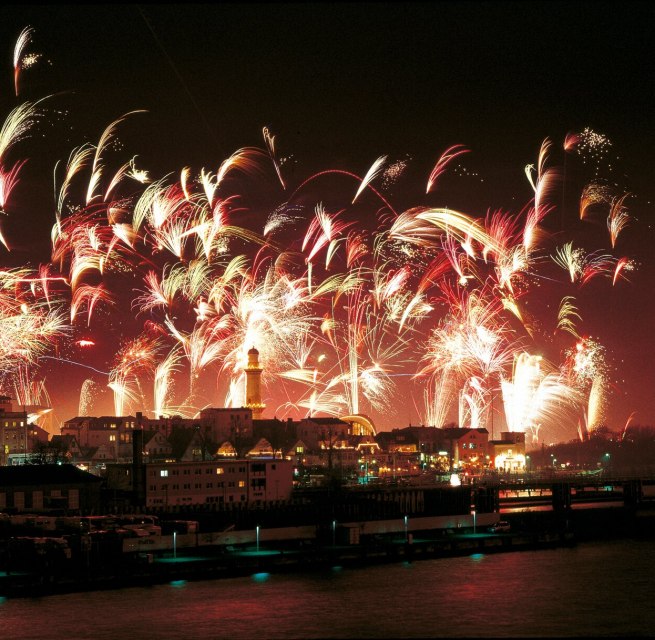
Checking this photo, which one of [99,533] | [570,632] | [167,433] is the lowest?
[570,632]

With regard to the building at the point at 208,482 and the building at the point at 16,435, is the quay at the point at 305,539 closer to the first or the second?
the building at the point at 208,482

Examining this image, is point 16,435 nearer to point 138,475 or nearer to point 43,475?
point 138,475

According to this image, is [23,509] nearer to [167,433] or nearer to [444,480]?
[167,433]

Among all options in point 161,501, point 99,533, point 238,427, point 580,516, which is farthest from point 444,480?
point 99,533

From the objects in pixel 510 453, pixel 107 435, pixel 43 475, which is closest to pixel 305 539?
pixel 43 475

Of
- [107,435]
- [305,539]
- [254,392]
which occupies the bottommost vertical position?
[305,539]

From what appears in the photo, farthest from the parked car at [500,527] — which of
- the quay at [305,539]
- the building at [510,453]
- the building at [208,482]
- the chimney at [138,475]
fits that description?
the building at [510,453]
